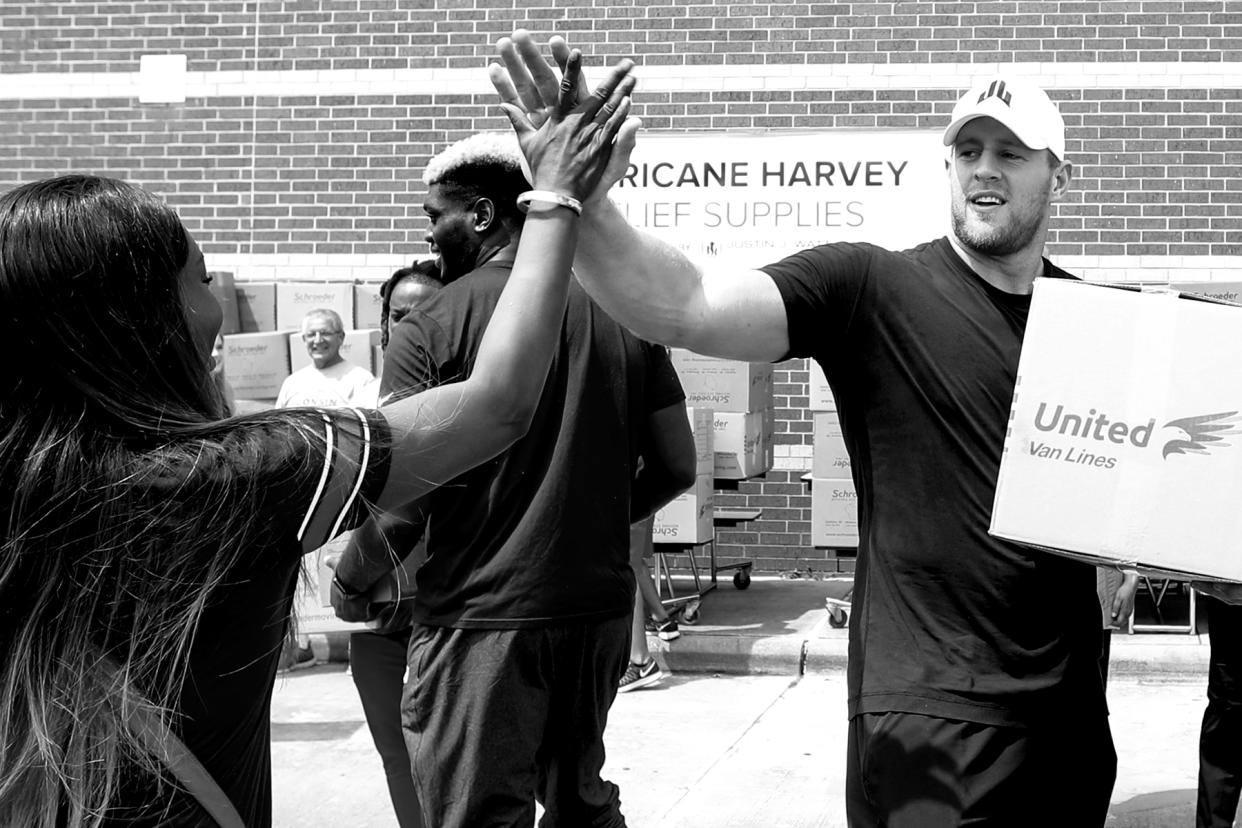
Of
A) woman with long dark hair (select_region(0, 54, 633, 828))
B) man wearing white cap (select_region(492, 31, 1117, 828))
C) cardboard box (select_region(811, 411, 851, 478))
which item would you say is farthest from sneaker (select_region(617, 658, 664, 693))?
woman with long dark hair (select_region(0, 54, 633, 828))

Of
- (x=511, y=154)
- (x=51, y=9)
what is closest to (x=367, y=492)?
(x=511, y=154)

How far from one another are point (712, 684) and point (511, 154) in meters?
4.81

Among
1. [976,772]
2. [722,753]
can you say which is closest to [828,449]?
[722,753]

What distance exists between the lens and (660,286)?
2445 mm

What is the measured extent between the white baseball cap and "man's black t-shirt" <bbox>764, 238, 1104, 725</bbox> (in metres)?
0.35

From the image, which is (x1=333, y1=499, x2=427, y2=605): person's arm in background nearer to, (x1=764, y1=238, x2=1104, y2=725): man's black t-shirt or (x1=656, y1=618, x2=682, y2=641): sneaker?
(x1=764, y1=238, x2=1104, y2=725): man's black t-shirt

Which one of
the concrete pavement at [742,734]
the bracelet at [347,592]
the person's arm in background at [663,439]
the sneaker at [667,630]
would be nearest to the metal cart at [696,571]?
the concrete pavement at [742,734]

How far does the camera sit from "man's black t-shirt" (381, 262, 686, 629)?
11.0 feet

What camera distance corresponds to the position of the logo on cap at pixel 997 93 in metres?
2.90

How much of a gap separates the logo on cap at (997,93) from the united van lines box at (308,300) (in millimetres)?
7717

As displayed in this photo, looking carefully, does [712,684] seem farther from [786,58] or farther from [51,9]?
[51,9]

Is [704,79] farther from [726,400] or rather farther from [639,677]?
[639,677]

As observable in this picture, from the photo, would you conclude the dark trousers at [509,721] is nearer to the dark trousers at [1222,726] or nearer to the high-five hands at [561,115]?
the high-five hands at [561,115]

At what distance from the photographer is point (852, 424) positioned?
281 centimetres
